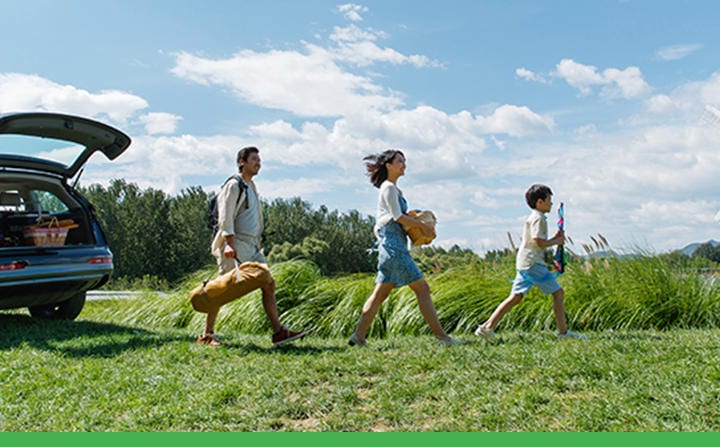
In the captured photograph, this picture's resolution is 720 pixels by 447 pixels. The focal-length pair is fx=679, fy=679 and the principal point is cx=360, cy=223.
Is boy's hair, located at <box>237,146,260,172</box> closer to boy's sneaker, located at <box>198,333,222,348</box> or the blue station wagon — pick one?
boy's sneaker, located at <box>198,333,222,348</box>

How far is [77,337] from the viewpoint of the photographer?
7254mm

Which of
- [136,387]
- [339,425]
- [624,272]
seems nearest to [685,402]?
[339,425]

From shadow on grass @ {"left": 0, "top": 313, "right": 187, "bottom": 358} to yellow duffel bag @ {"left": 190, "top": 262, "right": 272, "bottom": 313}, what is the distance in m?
1.00

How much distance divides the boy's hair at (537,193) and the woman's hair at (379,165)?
52.5 inches

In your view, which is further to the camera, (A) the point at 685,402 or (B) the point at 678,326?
(B) the point at 678,326

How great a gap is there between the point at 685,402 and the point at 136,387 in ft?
11.6

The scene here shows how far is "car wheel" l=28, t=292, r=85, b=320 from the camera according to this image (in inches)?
343

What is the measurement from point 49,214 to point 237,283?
12.5 ft

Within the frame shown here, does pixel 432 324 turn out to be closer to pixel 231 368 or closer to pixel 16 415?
pixel 231 368

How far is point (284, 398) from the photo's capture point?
4211 mm

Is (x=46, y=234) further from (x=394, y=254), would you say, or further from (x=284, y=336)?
(x=394, y=254)

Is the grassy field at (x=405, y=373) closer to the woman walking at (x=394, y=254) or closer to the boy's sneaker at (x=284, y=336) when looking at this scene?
the boy's sneaker at (x=284, y=336)

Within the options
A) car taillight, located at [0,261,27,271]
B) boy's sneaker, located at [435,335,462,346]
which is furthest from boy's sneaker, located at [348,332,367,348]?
car taillight, located at [0,261,27,271]

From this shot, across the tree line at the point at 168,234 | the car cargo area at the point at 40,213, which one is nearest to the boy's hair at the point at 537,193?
the car cargo area at the point at 40,213
